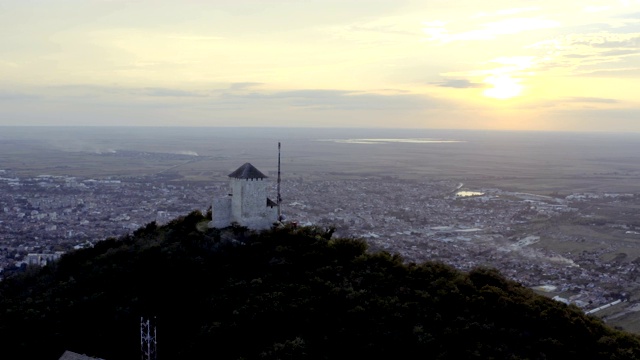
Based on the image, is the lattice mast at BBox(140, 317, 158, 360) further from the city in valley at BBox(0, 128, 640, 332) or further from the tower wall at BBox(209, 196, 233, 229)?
the city in valley at BBox(0, 128, 640, 332)

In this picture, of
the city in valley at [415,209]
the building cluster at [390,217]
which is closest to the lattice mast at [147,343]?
the building cluster at [390,217]

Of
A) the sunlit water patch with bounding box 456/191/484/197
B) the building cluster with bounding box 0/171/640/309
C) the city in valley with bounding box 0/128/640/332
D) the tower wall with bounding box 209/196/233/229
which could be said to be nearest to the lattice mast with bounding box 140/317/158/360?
the tower wall with bounding box 209/196/233/229

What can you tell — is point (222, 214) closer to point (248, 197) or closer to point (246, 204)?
point (246, 204)

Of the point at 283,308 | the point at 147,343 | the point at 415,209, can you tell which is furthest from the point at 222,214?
the point at 415,209

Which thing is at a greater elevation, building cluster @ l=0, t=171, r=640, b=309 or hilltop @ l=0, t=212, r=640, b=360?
hilltop @ l=0, t=212, r=640, b=360

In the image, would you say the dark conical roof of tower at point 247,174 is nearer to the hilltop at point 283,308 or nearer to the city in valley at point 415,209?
the hilltop at point 283,308

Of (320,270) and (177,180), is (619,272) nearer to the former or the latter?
(320,270)
